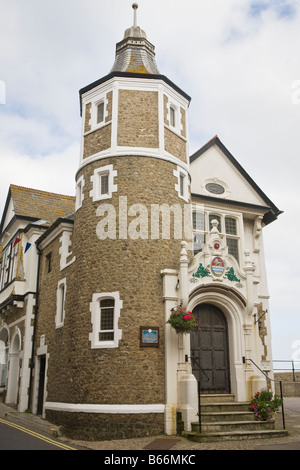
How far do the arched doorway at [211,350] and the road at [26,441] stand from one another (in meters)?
4.76

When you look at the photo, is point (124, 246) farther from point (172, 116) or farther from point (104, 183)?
point (172, 116)

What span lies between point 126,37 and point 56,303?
1242cm

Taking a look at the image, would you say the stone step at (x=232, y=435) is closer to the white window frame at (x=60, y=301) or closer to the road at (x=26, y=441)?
the road at (x=26, y=441)

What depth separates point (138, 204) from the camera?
15398 millimetres

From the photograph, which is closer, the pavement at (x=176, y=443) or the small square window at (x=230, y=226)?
the pavement at (x=176, y=443)

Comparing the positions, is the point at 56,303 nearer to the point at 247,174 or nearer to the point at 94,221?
the point at 94,221

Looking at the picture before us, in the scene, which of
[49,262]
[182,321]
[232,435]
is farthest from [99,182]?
[232,435]

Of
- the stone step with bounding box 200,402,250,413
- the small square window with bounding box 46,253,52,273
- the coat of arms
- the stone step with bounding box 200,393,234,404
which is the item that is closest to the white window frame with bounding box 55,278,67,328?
the small square window with bounding box 46,253,52,273

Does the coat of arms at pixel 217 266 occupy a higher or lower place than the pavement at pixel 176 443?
higher

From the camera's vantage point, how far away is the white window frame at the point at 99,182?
15.7m

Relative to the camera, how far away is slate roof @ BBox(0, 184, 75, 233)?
23125 millimetres

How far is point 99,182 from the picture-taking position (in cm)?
1644

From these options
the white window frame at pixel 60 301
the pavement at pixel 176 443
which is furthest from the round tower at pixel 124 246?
the white window frame at pixel 60 301

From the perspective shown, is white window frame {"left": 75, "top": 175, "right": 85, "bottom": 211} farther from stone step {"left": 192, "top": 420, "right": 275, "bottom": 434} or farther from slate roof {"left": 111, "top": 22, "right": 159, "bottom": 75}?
stone step {"left": 192, "top": 420, "right": 275, "bottom": 434}
